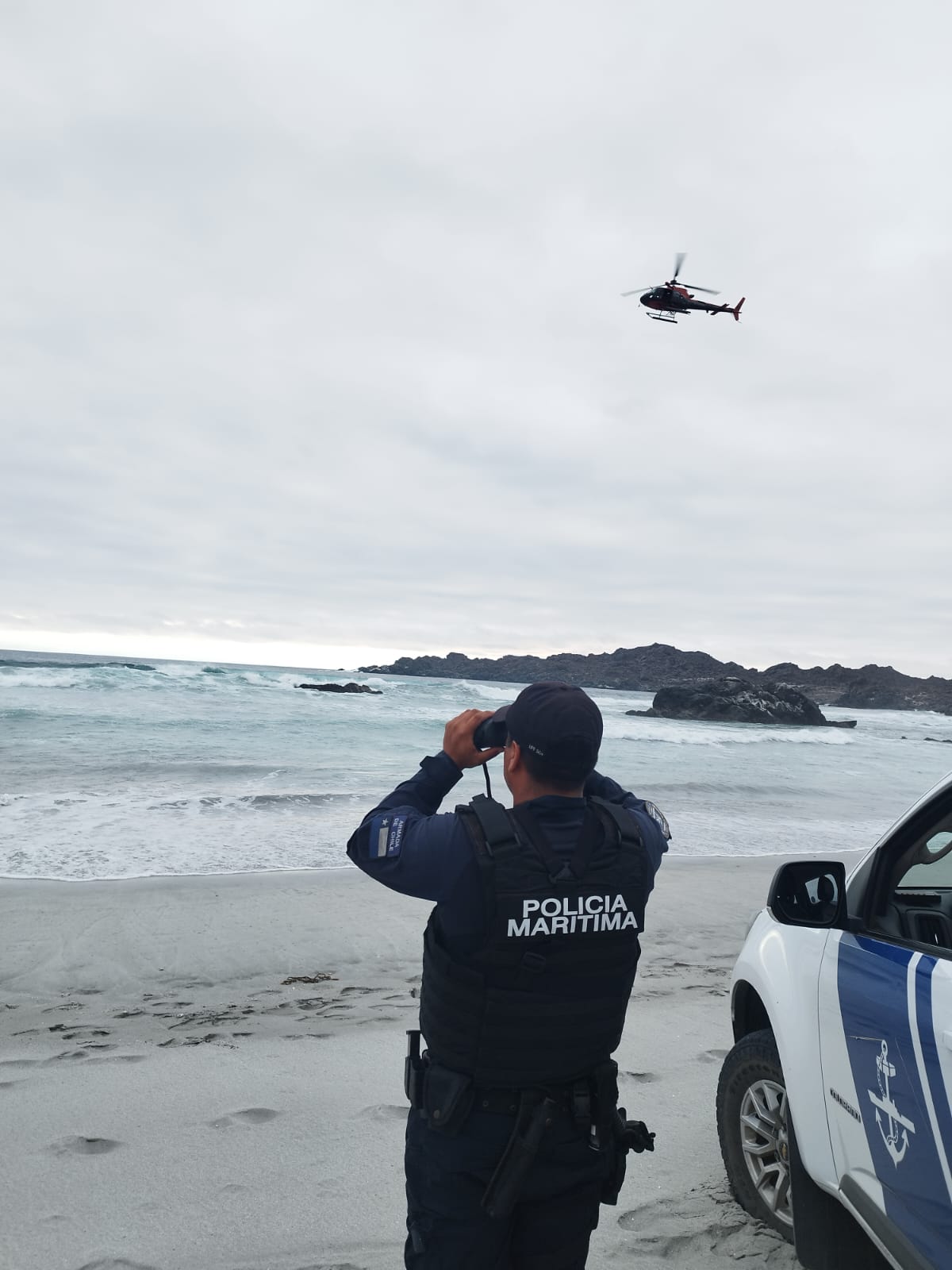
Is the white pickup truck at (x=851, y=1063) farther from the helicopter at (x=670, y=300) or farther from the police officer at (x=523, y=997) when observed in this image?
the helicopter at (x=670, y=300)

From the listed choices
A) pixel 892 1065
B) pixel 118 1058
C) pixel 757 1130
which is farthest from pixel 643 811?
pixel 118 1058

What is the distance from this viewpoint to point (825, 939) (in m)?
2.53

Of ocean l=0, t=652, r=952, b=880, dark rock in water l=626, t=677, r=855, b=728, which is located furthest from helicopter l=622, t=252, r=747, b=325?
dark rock in water l=626, t=677, r=855, b=728

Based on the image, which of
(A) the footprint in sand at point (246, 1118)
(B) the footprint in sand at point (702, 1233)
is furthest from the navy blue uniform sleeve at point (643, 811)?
(A) the footprint in sand at point (246, 1118)

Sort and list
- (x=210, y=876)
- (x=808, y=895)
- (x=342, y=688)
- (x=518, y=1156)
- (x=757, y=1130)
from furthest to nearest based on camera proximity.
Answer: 1. (x=342, y=688)
2. (x=210, y=876)
3. (x=757, y=1130)
4. (x=808, y=895)
5. (x=518, y=1156)

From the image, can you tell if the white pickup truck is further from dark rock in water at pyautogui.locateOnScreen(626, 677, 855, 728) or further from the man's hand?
dark rock in water at pyautogui.locateOnScreen(626, 677, 855, 728)

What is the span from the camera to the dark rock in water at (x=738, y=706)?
5734 centimetres

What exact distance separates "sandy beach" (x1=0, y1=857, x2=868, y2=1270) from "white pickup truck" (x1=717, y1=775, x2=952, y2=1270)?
480 mm

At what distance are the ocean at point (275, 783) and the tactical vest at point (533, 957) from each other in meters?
7.57

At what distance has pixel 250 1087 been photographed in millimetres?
4074

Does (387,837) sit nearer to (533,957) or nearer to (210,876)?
(533,957)

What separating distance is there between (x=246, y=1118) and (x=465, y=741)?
8.60ft

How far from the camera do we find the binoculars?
2137mm

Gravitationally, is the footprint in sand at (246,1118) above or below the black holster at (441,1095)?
below
